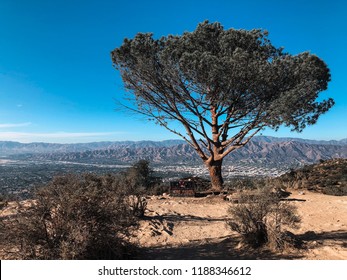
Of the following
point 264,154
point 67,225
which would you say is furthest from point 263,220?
point 264,154

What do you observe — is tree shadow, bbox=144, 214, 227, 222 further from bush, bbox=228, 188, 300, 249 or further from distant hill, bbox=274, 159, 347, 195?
distant hill, bbox=274, 159, 347, 195

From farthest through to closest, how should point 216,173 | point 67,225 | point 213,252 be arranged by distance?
1. point 216,173
2. point 213,252
3. point 67,225

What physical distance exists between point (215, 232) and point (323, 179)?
1218cm

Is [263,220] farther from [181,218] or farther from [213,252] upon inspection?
[181,218]

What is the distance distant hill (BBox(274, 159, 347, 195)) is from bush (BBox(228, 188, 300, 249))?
9971 mm

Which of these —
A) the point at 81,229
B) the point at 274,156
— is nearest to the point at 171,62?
the point at 81,229

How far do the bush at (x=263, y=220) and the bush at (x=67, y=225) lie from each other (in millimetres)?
2709

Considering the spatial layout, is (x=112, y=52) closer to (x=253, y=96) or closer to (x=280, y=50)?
(x=253, y=96)

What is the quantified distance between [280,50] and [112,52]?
27.3 ft

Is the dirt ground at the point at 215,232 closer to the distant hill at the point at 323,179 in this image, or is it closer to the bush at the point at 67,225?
the bush at the point at 67,225

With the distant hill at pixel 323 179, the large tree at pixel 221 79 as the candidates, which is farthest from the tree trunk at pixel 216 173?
the distant hill at pixel 323 179

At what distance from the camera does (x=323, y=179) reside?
55.5ft

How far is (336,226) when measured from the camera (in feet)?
24.9
